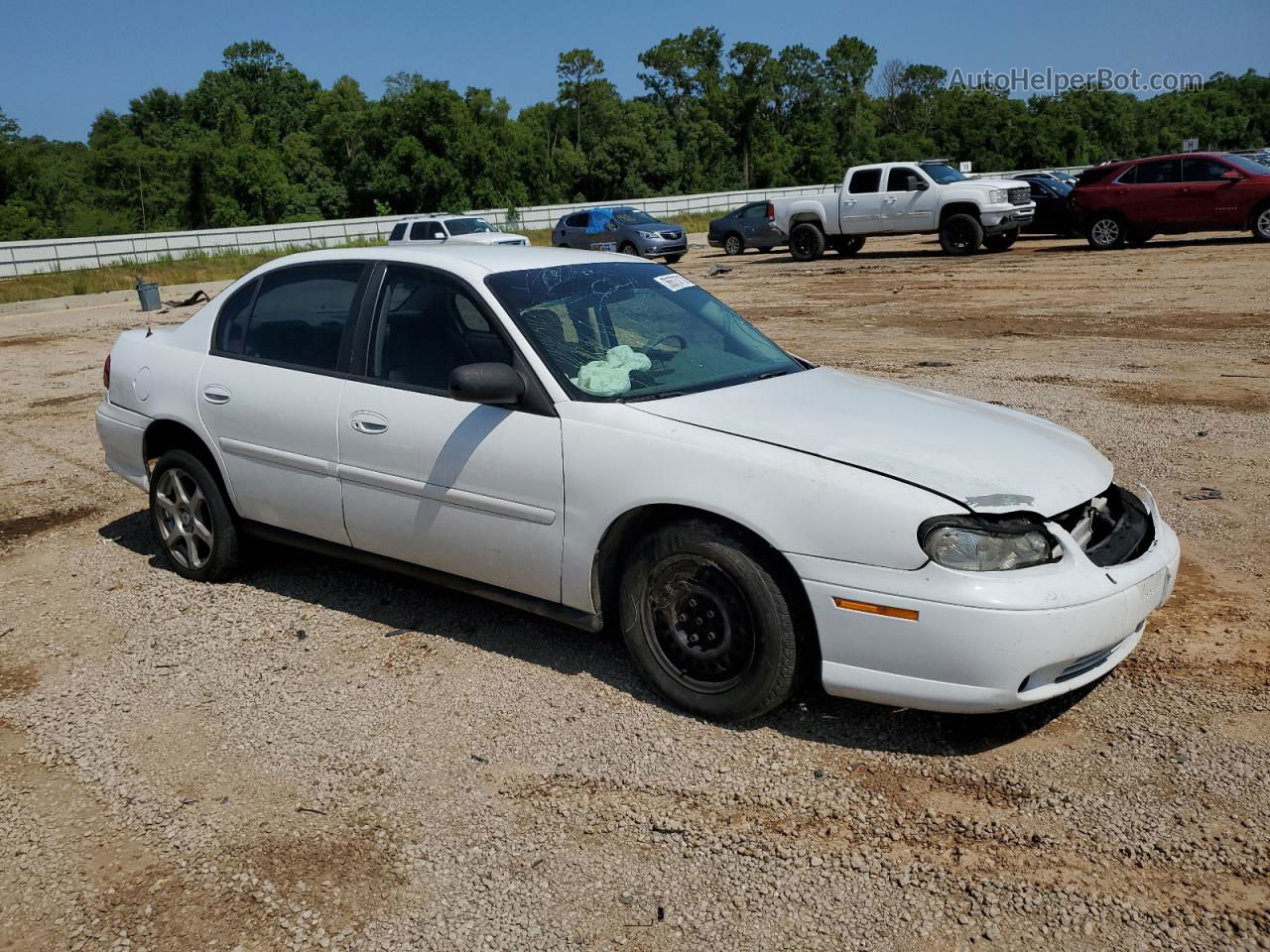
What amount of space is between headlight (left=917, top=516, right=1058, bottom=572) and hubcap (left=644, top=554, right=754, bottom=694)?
655 millimetres

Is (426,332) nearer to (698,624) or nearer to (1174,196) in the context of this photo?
(698,624)

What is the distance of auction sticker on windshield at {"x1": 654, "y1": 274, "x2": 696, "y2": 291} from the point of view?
16.3 feet

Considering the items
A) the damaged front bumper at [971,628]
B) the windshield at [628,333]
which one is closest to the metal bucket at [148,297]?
the windshield at [628,333]

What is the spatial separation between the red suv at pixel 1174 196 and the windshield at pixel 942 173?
8.78ft

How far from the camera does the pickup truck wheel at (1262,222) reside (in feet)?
66.6

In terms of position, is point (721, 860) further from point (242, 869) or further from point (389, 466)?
point (389, 466)

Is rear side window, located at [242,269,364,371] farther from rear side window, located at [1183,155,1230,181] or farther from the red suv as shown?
rear side window, located at [1183,155,1230,181]

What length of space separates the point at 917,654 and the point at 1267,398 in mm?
6856

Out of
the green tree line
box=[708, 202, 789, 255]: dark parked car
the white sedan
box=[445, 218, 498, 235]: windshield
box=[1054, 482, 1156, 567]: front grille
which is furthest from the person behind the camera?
the green tree line

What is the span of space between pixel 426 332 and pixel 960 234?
69.0 ft

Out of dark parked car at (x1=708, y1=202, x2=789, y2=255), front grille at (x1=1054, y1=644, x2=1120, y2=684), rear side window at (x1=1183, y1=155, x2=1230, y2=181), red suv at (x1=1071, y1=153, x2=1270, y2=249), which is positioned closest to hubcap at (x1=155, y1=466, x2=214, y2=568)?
front grille at (x1=1054, y1=644, x2=1120, y2=684)

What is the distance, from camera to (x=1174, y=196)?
20688 millimetres

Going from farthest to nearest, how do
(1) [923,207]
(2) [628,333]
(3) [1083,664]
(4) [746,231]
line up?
(4) [746,231] < (1) [923,207] < (2) [628,333] < (3) [1083,664]

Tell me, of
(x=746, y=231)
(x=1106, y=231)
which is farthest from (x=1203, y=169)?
(x=746, y=231)
